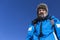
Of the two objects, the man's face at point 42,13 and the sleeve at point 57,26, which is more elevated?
the man's face at point 42,13

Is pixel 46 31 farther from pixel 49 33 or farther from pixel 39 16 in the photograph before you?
pixel 39 16

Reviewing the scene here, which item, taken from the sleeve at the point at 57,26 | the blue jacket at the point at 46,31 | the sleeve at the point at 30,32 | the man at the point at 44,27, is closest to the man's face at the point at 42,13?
the man at the point at 44,27

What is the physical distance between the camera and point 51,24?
786cm

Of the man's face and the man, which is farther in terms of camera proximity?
the man's face

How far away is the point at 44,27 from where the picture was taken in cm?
781

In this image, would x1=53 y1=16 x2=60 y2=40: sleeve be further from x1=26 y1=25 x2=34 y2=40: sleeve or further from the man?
x1=26 y1=25 x2=34 y2=40: sleeve

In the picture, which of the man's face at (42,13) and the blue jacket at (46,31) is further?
the man's face at (42,13)

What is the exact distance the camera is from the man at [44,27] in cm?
760

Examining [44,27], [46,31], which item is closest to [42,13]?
[44,27]

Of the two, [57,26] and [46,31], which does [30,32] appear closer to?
[46,31]

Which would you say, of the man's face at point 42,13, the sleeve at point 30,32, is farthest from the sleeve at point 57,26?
the sleeve at point 30,32

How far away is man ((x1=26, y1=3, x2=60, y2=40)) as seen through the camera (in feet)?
24.9

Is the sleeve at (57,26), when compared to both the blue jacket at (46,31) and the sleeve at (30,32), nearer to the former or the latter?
the blue jacket at (46,31)

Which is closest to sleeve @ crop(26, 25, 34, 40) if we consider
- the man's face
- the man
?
the man
